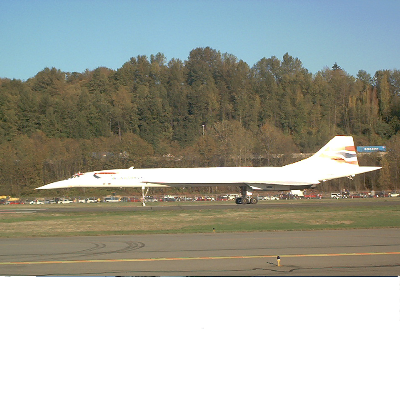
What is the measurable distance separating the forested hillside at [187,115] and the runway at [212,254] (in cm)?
4958

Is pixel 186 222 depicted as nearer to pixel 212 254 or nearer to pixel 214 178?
pixel 212 254

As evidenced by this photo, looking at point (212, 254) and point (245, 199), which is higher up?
point (245, 199)

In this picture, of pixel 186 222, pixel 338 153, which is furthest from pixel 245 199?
pixel 186 222

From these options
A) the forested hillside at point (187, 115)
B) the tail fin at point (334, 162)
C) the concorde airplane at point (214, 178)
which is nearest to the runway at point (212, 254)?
the concorde airplane at point (214, 178)

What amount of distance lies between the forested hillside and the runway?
163 ft

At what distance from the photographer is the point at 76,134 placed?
9212cm

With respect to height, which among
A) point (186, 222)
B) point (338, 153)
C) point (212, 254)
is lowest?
point (212, 254)

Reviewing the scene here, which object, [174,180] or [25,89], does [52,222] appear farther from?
[25,89]

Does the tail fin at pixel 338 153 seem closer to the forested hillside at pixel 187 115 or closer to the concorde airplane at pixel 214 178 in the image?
the concorde airplane at pixel 214 178

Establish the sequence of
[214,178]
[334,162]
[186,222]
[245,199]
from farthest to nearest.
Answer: [334,162], [214,178], [245,199], [186,222]

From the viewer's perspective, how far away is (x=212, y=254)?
52.7 feet

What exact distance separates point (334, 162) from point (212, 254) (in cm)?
3318

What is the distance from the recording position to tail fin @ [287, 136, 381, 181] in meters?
45.9

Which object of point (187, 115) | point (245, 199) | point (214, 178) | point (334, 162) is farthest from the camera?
point (187, 115)
